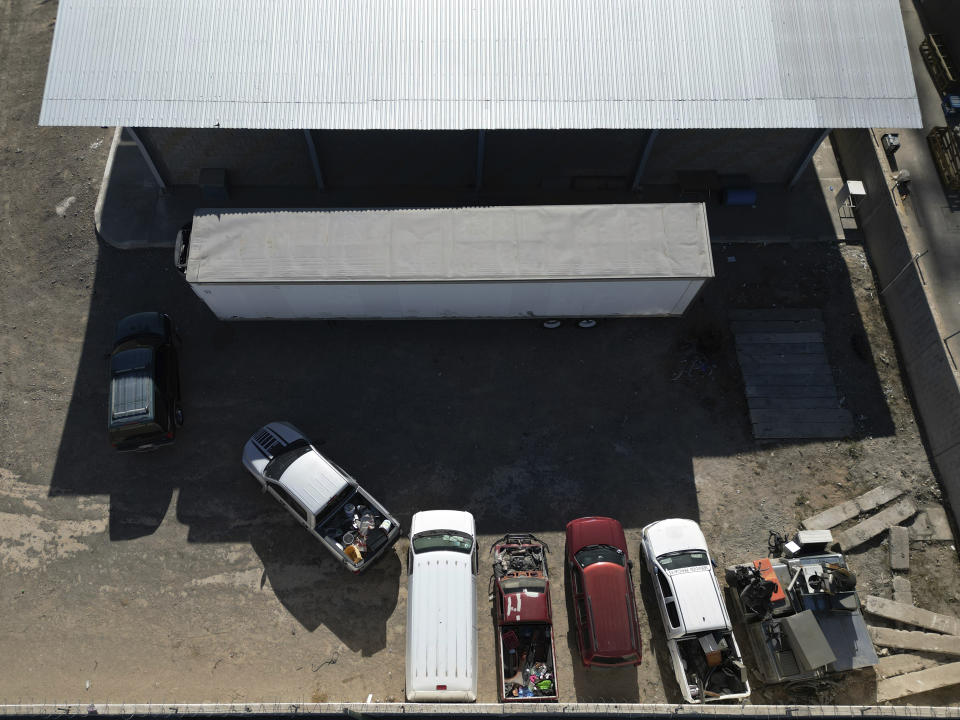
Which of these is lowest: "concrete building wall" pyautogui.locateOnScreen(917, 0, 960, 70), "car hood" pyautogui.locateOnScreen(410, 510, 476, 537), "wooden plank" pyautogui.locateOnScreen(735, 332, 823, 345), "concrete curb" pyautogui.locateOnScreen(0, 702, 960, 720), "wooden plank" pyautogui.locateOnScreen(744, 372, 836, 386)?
→ "concrete curb" pyautogui.locateOnScreen(0, 702, 960, 720)

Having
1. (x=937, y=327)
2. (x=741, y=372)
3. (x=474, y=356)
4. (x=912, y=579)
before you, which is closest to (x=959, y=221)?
(x=937, y=327)

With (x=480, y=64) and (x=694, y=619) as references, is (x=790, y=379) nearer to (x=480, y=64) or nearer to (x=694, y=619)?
(x=694, y=619)

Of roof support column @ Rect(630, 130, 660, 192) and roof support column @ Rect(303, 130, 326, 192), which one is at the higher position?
roof support column @ Rect(303, 130, 326, 192)

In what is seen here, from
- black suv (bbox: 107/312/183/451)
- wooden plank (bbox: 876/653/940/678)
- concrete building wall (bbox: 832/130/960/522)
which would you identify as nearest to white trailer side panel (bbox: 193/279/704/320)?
black suv (bbox: 107/312/183/451)

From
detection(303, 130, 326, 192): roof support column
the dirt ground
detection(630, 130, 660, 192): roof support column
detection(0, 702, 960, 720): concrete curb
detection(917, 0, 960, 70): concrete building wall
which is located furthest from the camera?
detection(917, 0, 960, 70): concrete building wall

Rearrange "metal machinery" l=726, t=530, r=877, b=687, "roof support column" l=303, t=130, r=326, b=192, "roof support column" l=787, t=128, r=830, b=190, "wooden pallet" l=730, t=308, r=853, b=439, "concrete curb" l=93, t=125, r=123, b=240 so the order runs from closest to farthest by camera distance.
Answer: "metal machinery" l=726, t=530, r=877, b=687 < "wooden pallet" l=730, t=308, r=853, b=439 < "roof support column" l=303, t=130, r=326, b=192 < "roof support column" l=787, t=128, r=830, b=190 < "concrete curb" l=93, t=125, r=123, b=240

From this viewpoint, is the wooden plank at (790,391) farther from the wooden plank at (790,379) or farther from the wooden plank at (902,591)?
the wooden plank at (902,591)

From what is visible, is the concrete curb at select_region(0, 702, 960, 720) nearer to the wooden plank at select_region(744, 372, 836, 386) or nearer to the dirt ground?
the dirt ground

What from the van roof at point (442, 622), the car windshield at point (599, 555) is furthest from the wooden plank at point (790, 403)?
the van roof at point (442, 622)

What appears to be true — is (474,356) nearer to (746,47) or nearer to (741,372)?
(741,372)
